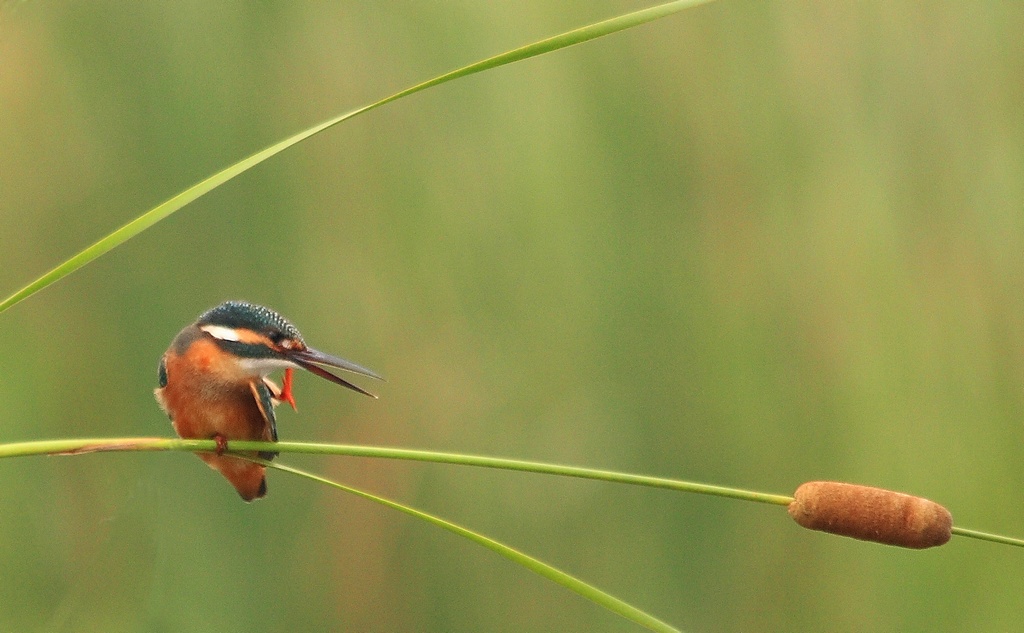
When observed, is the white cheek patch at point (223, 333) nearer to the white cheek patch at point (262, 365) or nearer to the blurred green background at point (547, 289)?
the white cheek patch at point (262, 365)

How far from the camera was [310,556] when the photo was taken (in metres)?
1.31

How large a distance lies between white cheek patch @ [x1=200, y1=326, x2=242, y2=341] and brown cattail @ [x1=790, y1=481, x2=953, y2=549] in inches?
20.8

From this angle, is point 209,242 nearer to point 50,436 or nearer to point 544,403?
A: point 50,436

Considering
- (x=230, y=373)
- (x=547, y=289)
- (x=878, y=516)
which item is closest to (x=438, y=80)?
(x=878, y=516)

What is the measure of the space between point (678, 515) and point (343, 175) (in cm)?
73

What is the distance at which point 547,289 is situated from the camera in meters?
1.40

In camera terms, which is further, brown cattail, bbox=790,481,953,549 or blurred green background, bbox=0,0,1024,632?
blurred green background, bbox=0,0,1024,632

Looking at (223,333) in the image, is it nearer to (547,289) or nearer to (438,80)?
(438,80)

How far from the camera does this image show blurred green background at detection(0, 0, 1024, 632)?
50.8 inches

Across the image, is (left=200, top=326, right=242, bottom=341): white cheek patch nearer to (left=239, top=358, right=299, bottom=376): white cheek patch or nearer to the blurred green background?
(left=239, top=358, right=299, bottom=376): white cheek patch

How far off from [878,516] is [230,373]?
0.58 metres

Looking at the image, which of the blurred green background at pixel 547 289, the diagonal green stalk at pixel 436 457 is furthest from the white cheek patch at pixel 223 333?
the blurred green background at pixel 547 289

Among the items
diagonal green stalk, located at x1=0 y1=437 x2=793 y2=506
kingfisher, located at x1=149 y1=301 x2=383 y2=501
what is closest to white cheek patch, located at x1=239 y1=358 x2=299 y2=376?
kingfisher, located at x1=149 y1=301 x2=383 y2=501

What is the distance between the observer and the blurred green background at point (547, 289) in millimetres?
1289
